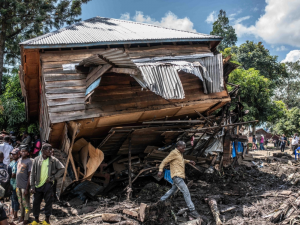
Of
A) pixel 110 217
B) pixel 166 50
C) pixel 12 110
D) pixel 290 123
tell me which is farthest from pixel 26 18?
pixel 290 123

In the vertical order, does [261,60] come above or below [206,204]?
above

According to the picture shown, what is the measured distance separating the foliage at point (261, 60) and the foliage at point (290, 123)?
4364 millimetres

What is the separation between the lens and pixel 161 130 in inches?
331

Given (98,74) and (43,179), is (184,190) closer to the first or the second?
(43,179)

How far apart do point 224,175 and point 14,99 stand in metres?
12.5

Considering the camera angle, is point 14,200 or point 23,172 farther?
point 14,200

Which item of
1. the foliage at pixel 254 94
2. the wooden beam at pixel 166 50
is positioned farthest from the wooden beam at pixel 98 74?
the foliage at pixel 254 94

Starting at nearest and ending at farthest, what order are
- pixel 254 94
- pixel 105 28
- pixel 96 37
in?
1. pixel 96 37
2. pixel 105 28
3. pixel 254 94

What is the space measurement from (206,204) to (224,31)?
37226mm

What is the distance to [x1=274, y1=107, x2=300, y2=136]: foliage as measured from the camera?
26.2 meters

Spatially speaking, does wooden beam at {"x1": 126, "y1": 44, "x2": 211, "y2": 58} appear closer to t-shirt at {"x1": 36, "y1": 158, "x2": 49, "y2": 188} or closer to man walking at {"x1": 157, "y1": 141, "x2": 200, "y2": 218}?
man walking at {"x1": 157, "y1": 141, "x2": 200, "y2": 218}

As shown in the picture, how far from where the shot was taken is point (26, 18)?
1592cm

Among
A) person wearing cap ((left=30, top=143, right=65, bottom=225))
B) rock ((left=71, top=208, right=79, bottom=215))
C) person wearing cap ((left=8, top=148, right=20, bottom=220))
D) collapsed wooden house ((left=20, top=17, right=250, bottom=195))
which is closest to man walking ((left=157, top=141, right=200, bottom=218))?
collapsed wooden house ((left=20, top=17, right=250, bottom=195))

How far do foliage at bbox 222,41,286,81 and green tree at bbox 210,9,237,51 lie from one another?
22.6 ft
